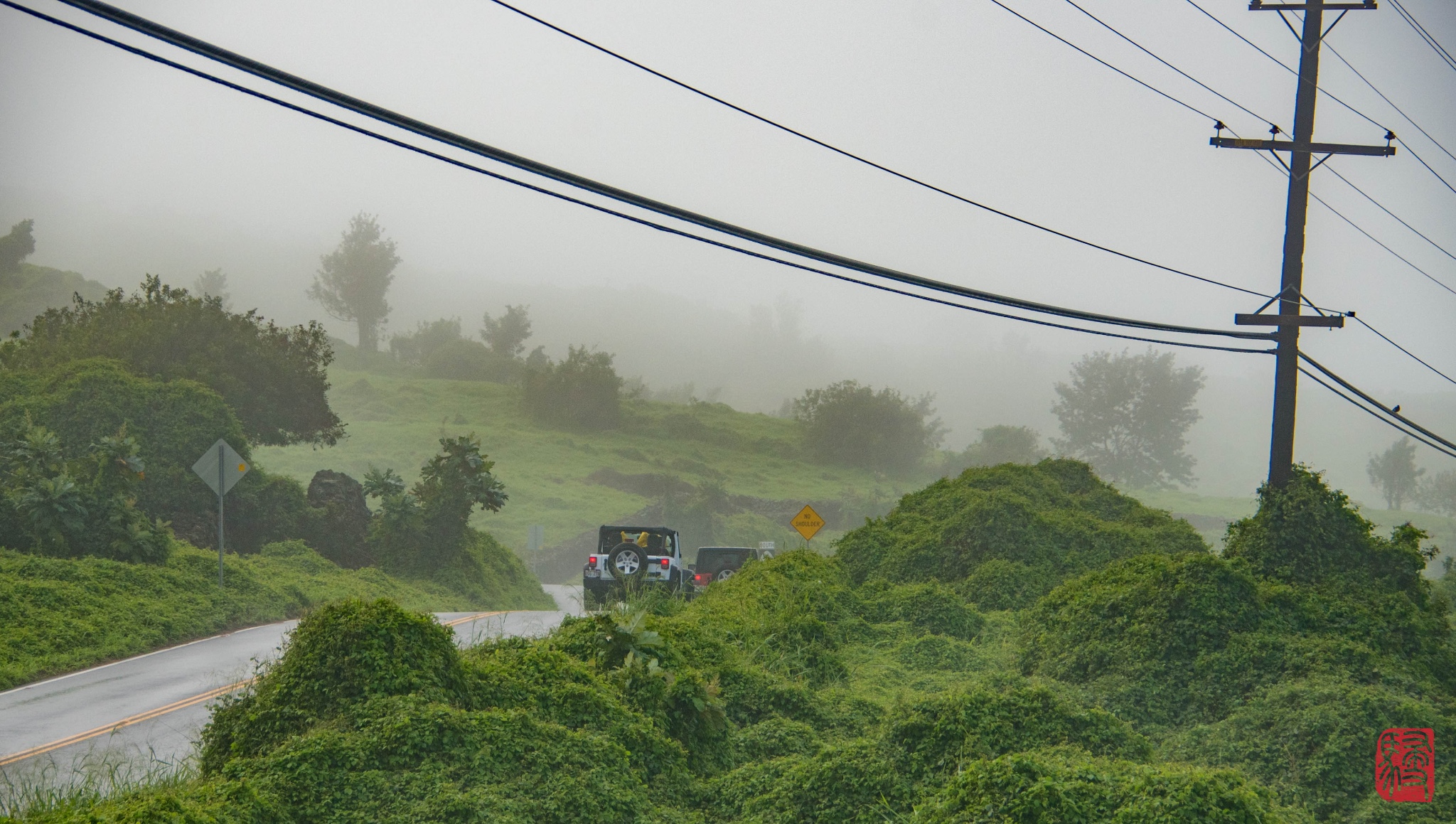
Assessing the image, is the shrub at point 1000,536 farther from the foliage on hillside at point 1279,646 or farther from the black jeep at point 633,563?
the foliage on hillside at point 1279,646

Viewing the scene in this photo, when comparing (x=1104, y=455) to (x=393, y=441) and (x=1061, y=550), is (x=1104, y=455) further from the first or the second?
(x=1061, y=550)

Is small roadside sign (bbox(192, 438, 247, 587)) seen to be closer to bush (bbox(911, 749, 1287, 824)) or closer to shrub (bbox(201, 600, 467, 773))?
shrub (bbox(201, 600, 467, 773))

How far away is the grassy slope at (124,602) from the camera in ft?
54.6

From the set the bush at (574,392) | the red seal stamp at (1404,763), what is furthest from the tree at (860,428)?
the red seal stamp at (1404,763)

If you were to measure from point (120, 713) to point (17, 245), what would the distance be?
236 feet

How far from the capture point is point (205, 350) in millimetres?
38125

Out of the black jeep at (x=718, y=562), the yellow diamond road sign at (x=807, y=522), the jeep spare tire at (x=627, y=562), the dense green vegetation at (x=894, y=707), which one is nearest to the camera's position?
the dense green vegetation at (x=894, y=707)

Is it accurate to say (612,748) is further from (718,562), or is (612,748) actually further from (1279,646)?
(718,562)

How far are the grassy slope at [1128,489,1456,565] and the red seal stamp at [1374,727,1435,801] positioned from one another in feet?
268

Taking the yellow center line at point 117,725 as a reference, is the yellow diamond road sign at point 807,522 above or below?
above

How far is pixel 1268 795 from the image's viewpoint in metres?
7.81

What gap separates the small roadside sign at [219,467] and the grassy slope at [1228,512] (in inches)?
3223

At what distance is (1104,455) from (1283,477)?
92.9 metres

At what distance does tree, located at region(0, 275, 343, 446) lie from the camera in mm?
36844
